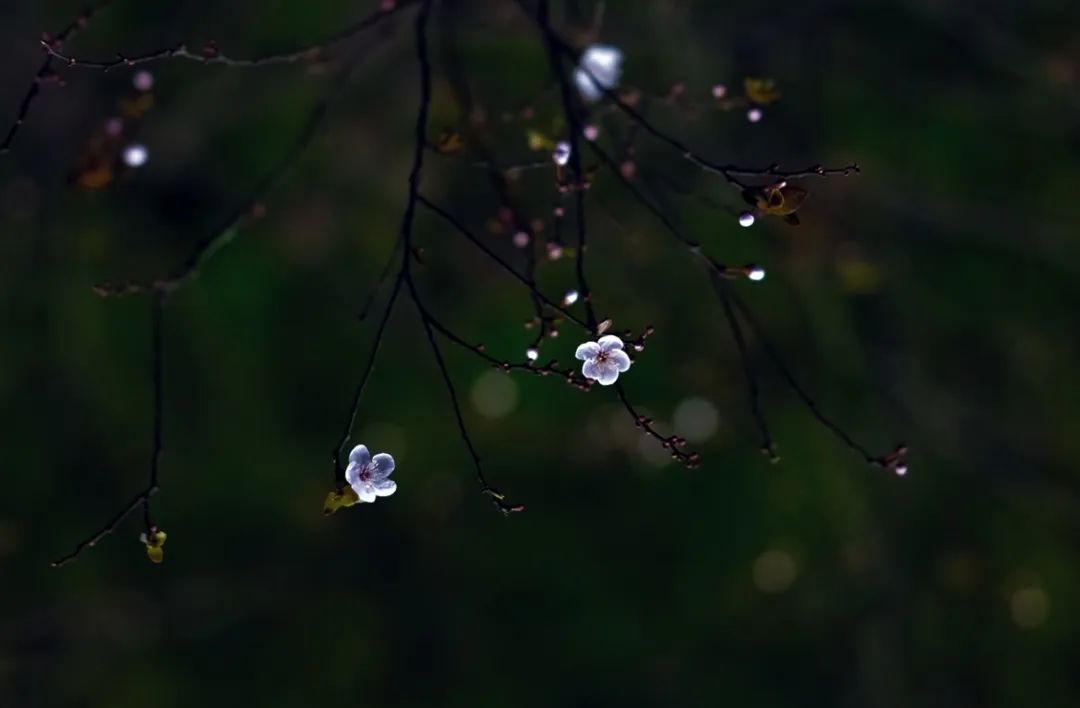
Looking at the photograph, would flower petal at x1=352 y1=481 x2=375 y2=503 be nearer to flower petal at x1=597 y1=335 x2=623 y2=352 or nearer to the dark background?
flower petal at x1=597 y1=335 x2=623 y2=352

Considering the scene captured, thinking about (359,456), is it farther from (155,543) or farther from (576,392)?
(576,392)

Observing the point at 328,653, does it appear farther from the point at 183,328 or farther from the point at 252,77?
the point at 252,77

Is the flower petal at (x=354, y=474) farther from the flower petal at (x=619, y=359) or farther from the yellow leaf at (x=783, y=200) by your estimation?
the yellow leaf at (x=783, y=200)

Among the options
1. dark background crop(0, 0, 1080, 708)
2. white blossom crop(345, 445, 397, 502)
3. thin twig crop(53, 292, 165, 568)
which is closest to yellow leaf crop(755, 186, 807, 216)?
white blossom crop(345, 445, 397, 502)

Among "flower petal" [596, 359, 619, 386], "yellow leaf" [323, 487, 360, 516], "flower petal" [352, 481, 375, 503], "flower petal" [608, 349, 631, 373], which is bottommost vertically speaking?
"yellow leaf" [323, 487, 360, 516]

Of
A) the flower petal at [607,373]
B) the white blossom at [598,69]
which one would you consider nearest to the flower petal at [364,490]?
the flower petal at [607,373]

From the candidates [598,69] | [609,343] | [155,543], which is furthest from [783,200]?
[155,543]
